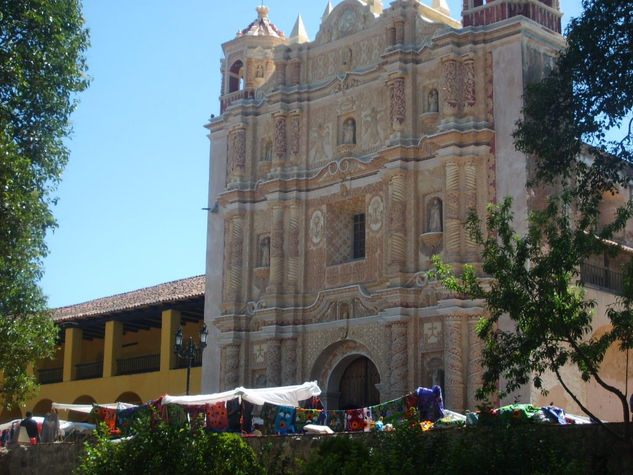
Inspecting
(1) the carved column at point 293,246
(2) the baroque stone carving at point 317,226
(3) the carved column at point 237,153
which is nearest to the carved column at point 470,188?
(2) the baroque stone carving at point 317,226

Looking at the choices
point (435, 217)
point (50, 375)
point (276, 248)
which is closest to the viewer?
point (435, 217)

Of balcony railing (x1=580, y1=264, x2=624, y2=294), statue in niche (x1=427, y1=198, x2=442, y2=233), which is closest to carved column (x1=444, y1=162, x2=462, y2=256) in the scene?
statue in niche (x1=427, y1=198, x2=442, y2=233)

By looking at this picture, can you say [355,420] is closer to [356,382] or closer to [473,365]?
[473,365]

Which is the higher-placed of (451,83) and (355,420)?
(451,83)

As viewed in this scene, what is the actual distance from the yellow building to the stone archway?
18.4ft

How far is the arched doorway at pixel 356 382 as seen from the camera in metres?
24.9

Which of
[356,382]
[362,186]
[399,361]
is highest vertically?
[362,186]

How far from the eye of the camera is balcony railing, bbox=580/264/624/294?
23.4 meters

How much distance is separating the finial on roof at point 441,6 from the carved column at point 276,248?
20.6ft

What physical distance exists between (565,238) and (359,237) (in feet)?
38.3

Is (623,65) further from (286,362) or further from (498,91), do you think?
(286,362)

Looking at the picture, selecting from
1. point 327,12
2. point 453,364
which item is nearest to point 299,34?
point 327,12

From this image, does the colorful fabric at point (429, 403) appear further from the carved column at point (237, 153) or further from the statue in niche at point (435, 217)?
the carved column at point (237, 153)

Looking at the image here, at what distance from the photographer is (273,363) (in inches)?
1025
